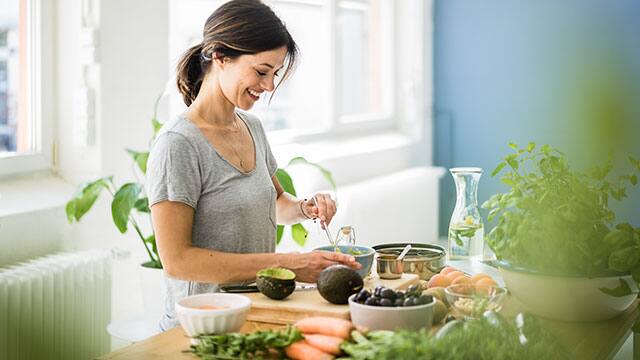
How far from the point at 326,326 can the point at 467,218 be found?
820 millimetres

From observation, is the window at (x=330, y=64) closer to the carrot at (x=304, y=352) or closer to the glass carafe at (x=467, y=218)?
the glass carafe at (x=467, y=218)

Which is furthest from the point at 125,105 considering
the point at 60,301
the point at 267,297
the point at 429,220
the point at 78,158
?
the point at 429,220

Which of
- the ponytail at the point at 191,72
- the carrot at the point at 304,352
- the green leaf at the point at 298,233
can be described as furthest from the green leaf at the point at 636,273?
the green leaf at the point at 298,233

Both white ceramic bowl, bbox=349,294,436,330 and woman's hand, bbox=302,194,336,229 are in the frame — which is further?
woman's hand, bbox=302,194,336,229

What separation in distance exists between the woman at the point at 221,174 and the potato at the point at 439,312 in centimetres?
25

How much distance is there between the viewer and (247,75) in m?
1.92

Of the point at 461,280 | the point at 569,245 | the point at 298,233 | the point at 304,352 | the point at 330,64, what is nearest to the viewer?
the point at 304,352

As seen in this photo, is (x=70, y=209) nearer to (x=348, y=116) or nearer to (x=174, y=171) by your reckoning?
(x=174, y=171)

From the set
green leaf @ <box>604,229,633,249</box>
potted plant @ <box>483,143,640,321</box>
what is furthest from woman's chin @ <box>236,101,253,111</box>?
green leaf @ <box>604,229,633,249</box>

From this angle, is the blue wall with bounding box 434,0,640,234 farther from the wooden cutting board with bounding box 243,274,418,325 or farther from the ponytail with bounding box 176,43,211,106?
the wooden cutting board with bounding box 243,274,418,325

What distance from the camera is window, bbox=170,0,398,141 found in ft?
13.1

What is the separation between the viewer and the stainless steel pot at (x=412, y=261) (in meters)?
1.77

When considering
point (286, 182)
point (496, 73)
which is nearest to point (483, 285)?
point (286, 182)

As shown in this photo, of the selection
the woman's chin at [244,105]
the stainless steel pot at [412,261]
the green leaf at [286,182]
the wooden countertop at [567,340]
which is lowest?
the wooden countertop at [567,340]
